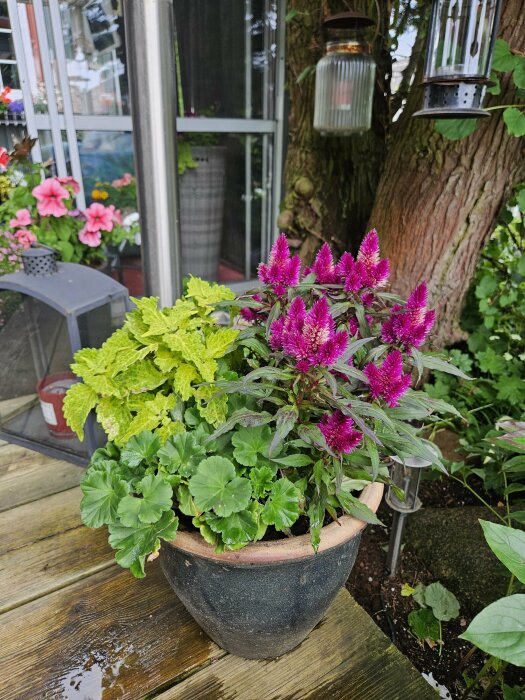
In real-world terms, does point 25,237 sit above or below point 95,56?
below

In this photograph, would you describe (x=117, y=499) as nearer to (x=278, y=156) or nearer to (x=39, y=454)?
(x=39, y=454)

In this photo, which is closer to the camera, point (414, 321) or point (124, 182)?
point (414, 321)

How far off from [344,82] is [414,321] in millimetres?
1166

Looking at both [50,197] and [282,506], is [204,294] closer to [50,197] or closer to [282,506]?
[282,506]

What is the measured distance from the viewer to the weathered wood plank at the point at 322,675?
992 millimetres

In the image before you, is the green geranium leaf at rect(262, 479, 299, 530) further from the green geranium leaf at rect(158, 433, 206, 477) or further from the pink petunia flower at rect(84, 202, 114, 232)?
the pink petunia flower at rect(84, 202, 114, 232)

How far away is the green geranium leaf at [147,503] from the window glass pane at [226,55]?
7.81ft

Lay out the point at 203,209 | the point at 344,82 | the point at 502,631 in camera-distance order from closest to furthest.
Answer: the point at 502,631
the point at 344,82
the point at 203,209

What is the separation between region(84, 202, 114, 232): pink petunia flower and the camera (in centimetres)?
181

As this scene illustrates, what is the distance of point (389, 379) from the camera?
81 cm

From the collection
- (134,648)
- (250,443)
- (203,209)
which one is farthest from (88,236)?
(134,648)

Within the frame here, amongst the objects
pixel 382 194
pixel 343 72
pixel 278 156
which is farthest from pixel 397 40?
pixel 278 156

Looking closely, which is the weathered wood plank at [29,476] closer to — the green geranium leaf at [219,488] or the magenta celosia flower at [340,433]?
the green geranium leaf at [219,488]

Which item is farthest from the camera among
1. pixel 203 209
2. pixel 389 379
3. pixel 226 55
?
pixel 203 209
